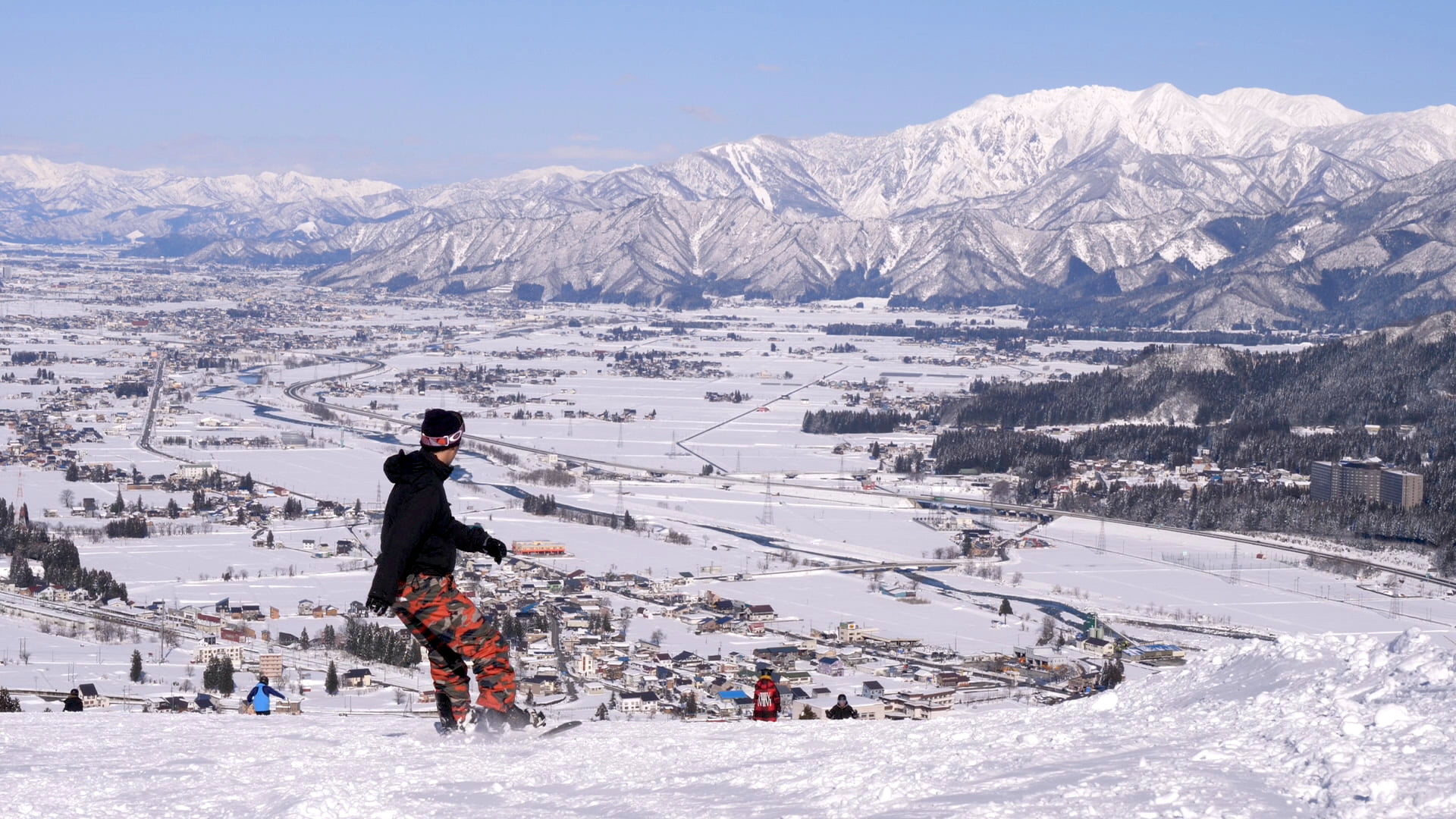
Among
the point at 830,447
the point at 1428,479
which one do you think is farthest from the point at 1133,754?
the point at 830,447

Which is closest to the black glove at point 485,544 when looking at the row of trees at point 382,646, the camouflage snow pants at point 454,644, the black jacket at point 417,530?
the black jacket at point 417,530

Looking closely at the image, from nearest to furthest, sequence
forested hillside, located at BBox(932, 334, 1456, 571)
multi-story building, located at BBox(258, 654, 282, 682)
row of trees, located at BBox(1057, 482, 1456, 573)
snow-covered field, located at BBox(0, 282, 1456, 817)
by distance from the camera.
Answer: snow-covered field, located at BBox(0, 282, 1456, 817) < multi-story building, located at BBox(258, 654, 282, 682) < row of trees, located at BBox(1057, 482, 1456, 573) < forested hillside, located at BBox(932, 334, 1456, 571)

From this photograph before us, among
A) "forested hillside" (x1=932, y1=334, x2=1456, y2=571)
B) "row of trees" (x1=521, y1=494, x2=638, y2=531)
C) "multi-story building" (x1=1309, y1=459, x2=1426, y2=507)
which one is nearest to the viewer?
"row of trees" (x1=521, y1=494, x2=638, y2=531)

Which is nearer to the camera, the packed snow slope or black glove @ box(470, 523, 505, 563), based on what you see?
the packed snow slope

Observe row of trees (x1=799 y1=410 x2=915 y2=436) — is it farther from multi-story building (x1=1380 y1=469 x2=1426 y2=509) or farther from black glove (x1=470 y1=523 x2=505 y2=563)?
black glove (x1=470 y1=523 x2=505 y2=563)

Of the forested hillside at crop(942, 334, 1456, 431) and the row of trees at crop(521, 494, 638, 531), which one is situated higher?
the forested hillside at crop(942, 334, 1456, 431)

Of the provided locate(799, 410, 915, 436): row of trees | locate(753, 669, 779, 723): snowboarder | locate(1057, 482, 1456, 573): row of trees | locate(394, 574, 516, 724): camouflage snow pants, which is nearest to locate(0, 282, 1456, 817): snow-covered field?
locate(394, 574, 516, 724): camouflage snow pants
